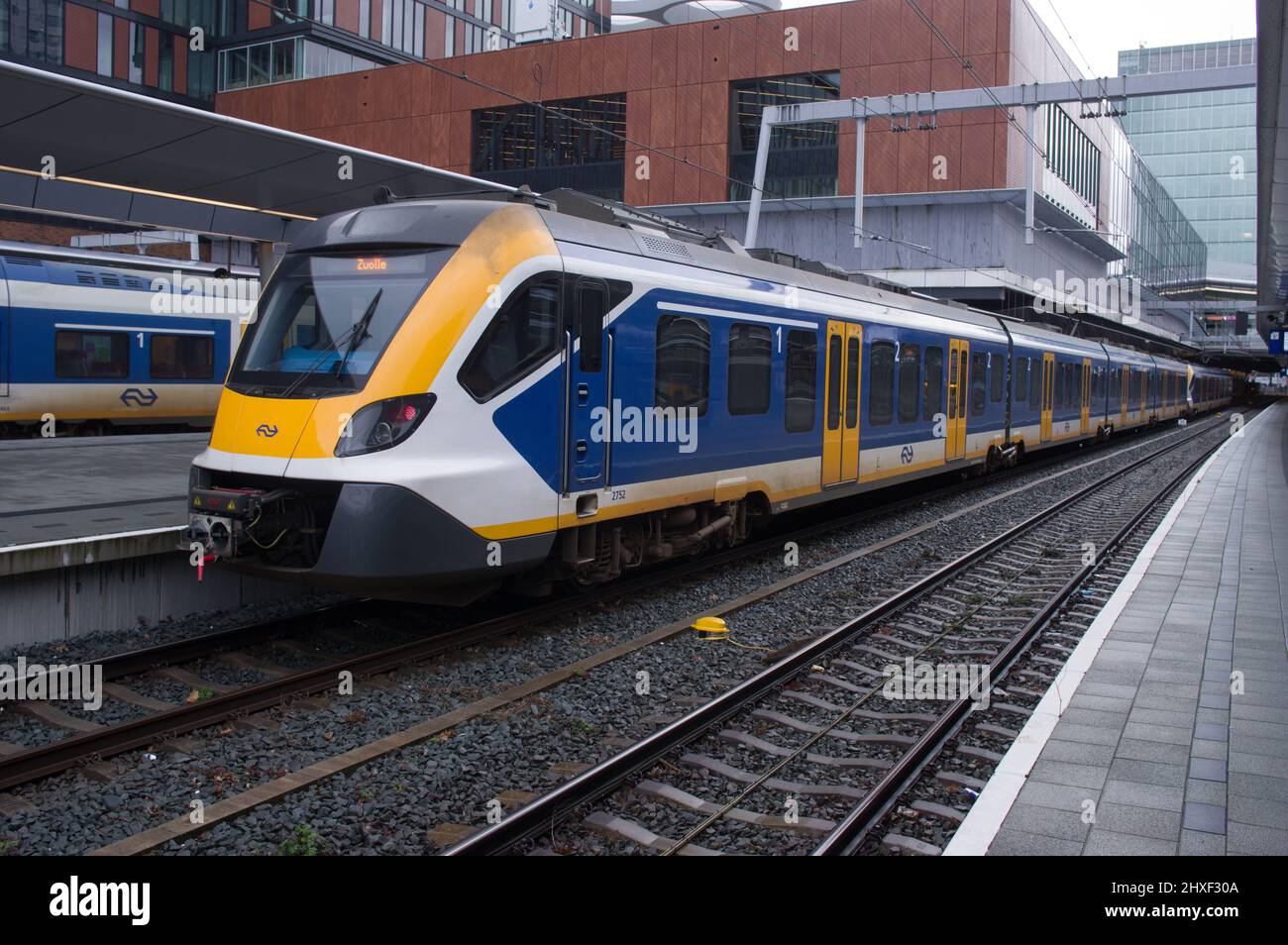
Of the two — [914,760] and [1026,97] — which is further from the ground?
[1026,97]

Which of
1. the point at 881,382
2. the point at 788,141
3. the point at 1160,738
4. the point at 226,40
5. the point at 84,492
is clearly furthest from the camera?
the point at 226,40

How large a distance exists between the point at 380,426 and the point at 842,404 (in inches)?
287

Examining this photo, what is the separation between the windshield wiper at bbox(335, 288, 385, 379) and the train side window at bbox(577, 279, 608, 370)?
60.2 inches

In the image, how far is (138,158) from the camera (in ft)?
38.9

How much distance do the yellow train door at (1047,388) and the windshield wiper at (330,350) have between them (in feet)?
61.2

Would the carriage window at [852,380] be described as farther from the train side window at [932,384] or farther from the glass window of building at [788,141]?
the glass window of building at [788,141]

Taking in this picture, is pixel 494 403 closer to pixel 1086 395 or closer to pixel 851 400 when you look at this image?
pixel 851 400

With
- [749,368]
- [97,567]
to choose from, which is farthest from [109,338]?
[749,368]

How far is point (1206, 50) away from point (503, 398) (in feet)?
376

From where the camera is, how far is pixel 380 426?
22.7 feet

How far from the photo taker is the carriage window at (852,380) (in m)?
13.0
